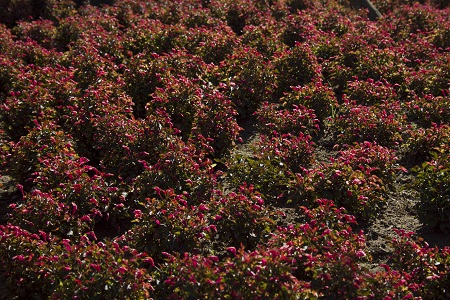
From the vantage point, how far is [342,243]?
5.41 m

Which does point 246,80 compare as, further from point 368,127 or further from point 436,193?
point 436,193

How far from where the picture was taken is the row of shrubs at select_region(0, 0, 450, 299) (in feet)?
17.0

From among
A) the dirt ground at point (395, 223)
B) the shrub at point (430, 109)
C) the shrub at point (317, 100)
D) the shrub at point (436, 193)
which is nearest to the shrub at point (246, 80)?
the shrub at point (317, 100)

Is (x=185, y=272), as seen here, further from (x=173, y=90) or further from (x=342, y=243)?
(x=173, y=90)

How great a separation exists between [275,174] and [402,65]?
3701 mm

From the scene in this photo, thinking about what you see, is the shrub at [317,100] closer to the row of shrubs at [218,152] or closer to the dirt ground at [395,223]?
the row of shrubs at [218,152]

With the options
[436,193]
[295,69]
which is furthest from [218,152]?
[436,193]

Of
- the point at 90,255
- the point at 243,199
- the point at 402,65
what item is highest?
the point at 402,65

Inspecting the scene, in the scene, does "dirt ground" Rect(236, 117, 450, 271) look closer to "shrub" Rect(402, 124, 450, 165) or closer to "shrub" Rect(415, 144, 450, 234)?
"shrub" Rect(415, 144, 450, 234)

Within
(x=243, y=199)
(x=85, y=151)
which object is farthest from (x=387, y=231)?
(x=85, y=151)

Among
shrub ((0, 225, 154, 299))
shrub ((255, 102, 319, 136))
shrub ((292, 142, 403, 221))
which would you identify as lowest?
shrub ((0, 225, 154, 299))

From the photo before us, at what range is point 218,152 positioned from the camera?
7.61m

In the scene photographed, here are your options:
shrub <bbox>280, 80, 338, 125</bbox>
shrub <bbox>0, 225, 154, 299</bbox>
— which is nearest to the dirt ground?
shrub <bbox>280, 80, 338, 125</bbox>

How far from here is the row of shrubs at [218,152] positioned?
518 cm
